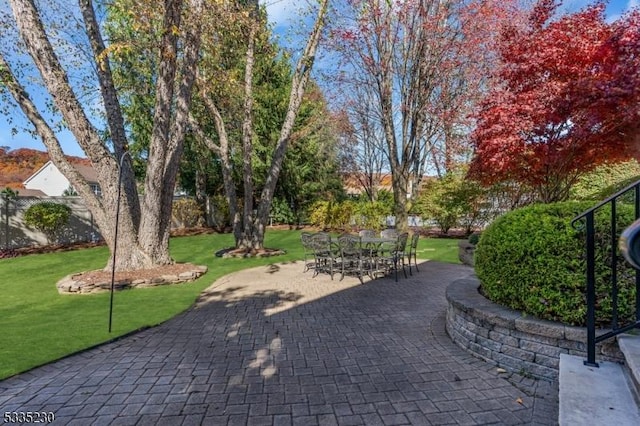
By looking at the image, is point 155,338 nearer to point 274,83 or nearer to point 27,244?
point 27,244

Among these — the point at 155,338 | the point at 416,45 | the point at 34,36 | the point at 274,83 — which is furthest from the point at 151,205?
the point at 274,83

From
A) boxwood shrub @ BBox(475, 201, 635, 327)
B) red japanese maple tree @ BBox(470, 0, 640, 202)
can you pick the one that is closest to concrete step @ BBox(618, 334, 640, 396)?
boxwood shrub @ BBox(475, 201, 635, 327)

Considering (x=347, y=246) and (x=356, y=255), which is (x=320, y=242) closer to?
(x=347, y=246)

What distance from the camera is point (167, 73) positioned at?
7.36m

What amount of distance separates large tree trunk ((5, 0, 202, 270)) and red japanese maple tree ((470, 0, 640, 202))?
6.55 metres

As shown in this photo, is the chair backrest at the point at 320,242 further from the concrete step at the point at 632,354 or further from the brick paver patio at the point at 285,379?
the concrete step at the point at 632,354

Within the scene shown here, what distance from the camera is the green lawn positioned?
3.80 metres

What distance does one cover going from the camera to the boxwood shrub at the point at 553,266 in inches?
112

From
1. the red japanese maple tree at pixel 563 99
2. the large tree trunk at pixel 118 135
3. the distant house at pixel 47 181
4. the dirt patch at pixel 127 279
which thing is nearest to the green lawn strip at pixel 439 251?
the red japanese maple tree at pixel 563 99

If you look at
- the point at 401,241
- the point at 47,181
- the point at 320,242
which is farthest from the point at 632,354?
the point at 47,181

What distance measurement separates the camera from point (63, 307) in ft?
17.9

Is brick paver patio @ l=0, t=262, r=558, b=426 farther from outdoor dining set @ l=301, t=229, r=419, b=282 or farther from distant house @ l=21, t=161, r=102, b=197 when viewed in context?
distant house @ l=21, t=161, r=102, b=197

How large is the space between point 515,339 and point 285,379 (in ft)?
6.87

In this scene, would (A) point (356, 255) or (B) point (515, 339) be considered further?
(A) point (356, 255)
